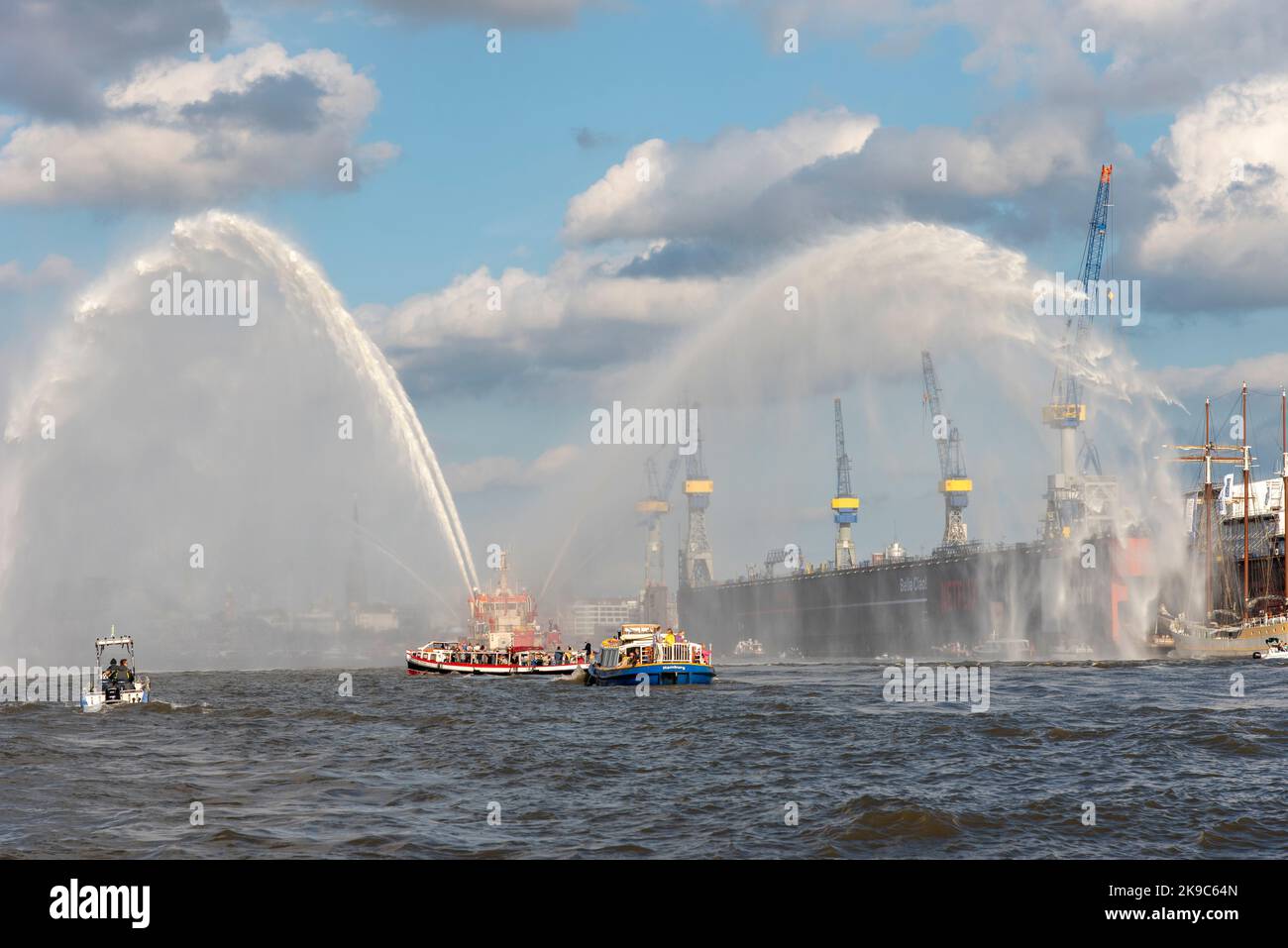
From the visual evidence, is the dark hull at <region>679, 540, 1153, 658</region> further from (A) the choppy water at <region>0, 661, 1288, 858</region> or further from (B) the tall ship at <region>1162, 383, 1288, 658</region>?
(A) the choppy water at <region>0, 661, 1288, 858</region>

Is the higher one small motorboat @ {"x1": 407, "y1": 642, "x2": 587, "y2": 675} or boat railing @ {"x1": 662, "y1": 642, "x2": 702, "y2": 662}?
boat railing @ {"x1": 662, "y1": 642, "x2": 702, "y2": 662}

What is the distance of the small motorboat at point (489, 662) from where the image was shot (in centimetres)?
10381

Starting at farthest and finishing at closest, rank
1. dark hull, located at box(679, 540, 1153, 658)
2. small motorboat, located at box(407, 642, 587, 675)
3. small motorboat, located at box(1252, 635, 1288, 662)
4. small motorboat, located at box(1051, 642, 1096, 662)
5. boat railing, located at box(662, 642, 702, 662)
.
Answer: dark hull, located at box(679, 540, 1153, 658) → small motorboat, located at box(1051, 642, 1096, 662) → small motorboat, located at box(1252, 635, 1288, 662) → small motorboat, located at box(407, 642, 587, 675) → boat railing, located at box(662, 642, 702, 662)

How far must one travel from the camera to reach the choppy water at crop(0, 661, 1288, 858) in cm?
2681

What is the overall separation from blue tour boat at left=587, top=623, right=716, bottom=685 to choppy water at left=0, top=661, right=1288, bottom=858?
18839 mm

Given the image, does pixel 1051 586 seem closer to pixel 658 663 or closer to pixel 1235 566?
pixel 1235 566

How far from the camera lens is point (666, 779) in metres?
36.8

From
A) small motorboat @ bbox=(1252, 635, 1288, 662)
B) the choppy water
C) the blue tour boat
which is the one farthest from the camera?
small motorboat @ bbox=(1252, 635, 1288, 662)

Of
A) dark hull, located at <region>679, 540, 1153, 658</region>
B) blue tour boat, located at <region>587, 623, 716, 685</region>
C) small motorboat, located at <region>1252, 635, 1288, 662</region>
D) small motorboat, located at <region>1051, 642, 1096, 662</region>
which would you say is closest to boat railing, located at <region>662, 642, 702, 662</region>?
blue tour boat, located at <region>587, 623, 716, 685</region>

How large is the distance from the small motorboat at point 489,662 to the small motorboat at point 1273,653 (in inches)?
2387

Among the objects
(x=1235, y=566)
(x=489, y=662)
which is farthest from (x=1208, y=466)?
(x=489, y=662)
